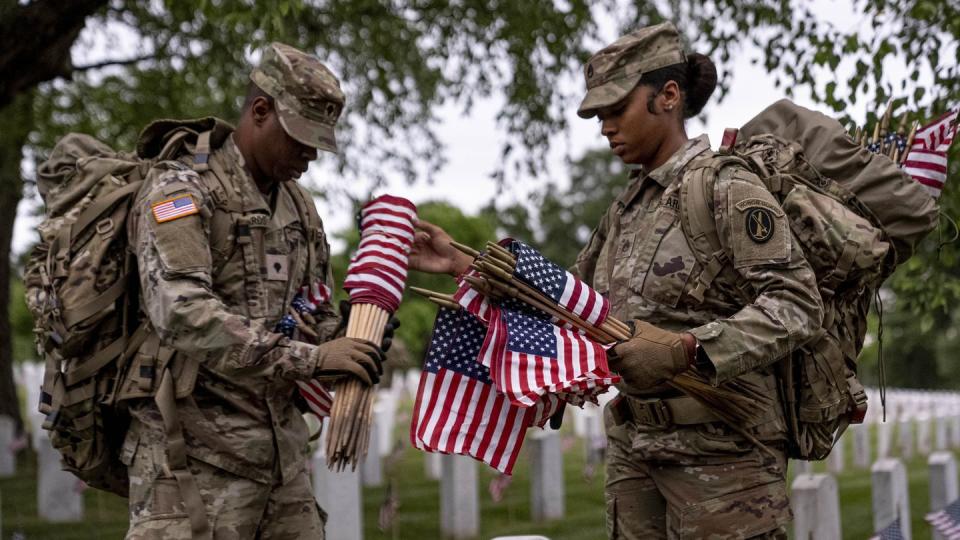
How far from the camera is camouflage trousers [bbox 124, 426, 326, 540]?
3.69m

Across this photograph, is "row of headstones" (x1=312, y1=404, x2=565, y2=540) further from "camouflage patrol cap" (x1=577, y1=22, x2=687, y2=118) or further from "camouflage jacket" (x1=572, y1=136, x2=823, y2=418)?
"camouflage patrol cap" (x1=577, y1=22, x2=687, y2=118)

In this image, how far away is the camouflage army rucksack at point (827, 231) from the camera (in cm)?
354

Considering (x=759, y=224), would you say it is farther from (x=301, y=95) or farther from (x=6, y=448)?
(x=6, y=448)

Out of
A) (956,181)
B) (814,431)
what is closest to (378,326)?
(814,431)

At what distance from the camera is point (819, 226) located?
350 centimetres

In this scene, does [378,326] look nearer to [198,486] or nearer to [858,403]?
[198,486]

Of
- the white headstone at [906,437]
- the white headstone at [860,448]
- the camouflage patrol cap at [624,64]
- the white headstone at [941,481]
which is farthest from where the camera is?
the white headstone at [906,437]

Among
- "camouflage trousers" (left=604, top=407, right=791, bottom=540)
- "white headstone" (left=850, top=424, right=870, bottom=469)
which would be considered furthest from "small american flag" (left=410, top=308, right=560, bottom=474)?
"white headstone" (left=850, top=424, right=870, bottom=469)

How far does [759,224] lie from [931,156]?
1.11 metres

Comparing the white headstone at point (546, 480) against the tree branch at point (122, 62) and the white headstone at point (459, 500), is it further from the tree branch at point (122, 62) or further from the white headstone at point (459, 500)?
the tree branch at point (122, 62)

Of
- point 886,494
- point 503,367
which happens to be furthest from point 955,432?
point 503,367

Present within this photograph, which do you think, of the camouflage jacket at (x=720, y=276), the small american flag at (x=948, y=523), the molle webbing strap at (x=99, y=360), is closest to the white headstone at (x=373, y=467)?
the small american flag at (x=948, y=523)

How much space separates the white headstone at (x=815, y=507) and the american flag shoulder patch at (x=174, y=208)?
363cm

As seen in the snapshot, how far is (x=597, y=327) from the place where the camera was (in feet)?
11.3
